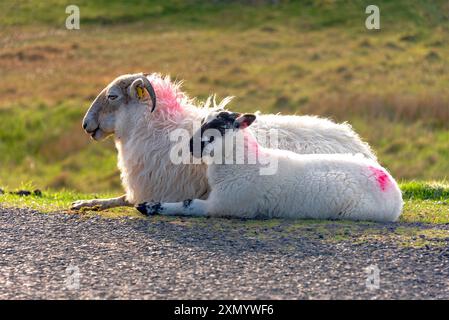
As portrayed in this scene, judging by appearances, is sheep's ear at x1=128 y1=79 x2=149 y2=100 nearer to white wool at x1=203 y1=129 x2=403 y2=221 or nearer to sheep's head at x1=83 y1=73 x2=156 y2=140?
sheep's head at x1=83 y1=73 x2=156 y2=140

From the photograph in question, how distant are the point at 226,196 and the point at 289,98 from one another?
23.3 metres

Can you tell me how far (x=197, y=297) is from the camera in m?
7.42

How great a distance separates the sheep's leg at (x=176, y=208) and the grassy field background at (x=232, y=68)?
83.1 inches

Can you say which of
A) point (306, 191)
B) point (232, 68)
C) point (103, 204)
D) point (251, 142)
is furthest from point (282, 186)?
point (232, 68)

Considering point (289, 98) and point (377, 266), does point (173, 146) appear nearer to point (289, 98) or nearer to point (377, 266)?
point (377, 266)

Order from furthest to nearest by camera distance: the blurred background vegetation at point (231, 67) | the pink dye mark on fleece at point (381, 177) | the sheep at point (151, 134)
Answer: the blurred background vegetation at point (231, 67)
the sheep at point (151, 134)
the pink dye mark on fleece at point (381, 177)

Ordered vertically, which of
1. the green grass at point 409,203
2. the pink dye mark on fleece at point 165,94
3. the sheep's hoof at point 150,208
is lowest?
the green grass at point 409,203

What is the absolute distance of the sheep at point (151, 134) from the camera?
1171cm

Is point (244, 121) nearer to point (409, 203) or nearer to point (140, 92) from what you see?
point (140, 92)

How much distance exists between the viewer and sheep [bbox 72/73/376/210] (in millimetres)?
11711

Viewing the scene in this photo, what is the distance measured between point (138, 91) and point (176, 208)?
1927mm

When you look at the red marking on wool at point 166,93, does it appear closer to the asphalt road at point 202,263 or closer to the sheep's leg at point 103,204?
the sheep's leg at point 103,204

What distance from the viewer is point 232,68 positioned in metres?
40.1

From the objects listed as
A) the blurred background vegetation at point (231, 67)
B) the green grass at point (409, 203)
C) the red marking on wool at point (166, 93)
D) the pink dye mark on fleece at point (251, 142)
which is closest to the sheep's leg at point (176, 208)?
the green grass at point (409, 203)
